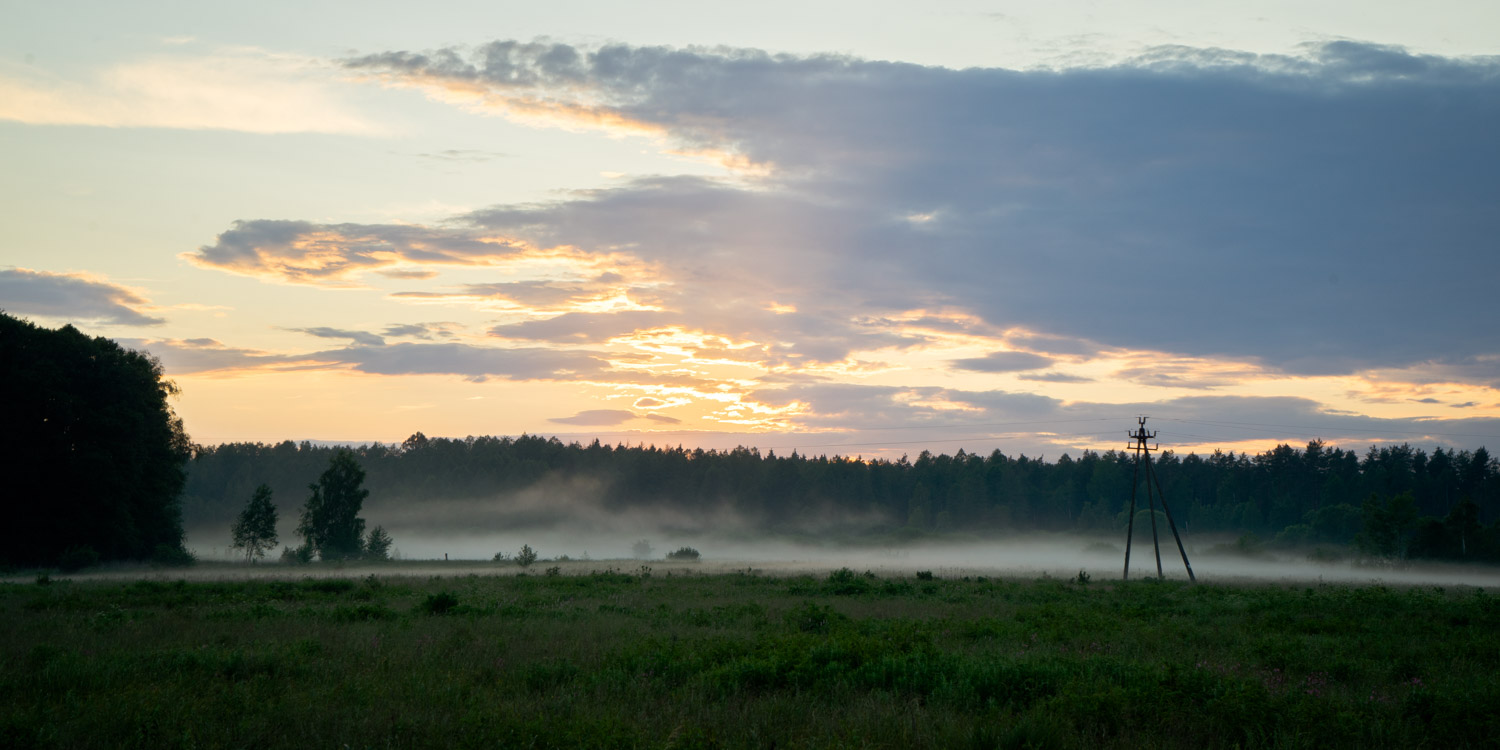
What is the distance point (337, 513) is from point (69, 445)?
1188 inches

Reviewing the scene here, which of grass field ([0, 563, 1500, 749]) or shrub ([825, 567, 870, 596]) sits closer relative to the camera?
grass field ([0, 563, 1500, 749])

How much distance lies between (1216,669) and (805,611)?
10535 mm

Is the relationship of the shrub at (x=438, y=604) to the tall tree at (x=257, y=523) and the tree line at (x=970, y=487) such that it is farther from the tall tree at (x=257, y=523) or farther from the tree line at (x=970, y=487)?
the tree line at (x=970, y=487)

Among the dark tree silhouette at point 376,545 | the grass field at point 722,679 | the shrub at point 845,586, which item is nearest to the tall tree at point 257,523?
→ the dark tree silhouette at point 376,545

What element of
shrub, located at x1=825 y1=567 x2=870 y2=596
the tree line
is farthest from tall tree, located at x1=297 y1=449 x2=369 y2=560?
the tree line

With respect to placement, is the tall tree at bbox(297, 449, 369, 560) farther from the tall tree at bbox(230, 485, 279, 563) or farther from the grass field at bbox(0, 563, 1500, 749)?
the grass field at bbox(0, 563, 1500, 749)

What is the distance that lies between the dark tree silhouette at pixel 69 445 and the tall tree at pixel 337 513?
21729 millimetres

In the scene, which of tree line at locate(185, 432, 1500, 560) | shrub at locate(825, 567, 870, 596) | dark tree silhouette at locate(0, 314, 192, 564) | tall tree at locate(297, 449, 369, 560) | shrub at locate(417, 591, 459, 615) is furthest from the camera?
tree line at locate(185, 432, 1500, 560)

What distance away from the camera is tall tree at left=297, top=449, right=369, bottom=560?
7625 centimetres

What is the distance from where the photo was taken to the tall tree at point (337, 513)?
250 ft

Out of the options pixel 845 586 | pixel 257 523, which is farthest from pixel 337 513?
pixel 845 586

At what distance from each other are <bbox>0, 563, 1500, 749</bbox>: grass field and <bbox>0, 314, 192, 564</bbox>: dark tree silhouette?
104 feet

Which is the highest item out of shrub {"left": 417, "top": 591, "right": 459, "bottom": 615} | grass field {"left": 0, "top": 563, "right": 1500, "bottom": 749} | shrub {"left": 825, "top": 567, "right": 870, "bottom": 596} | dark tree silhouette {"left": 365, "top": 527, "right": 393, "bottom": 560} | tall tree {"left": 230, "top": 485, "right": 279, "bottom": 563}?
grass field {"left": 0, "top": 563, "right": 1500, "bottom": 749}

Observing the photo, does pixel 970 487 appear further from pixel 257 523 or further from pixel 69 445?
pixel 69 445
